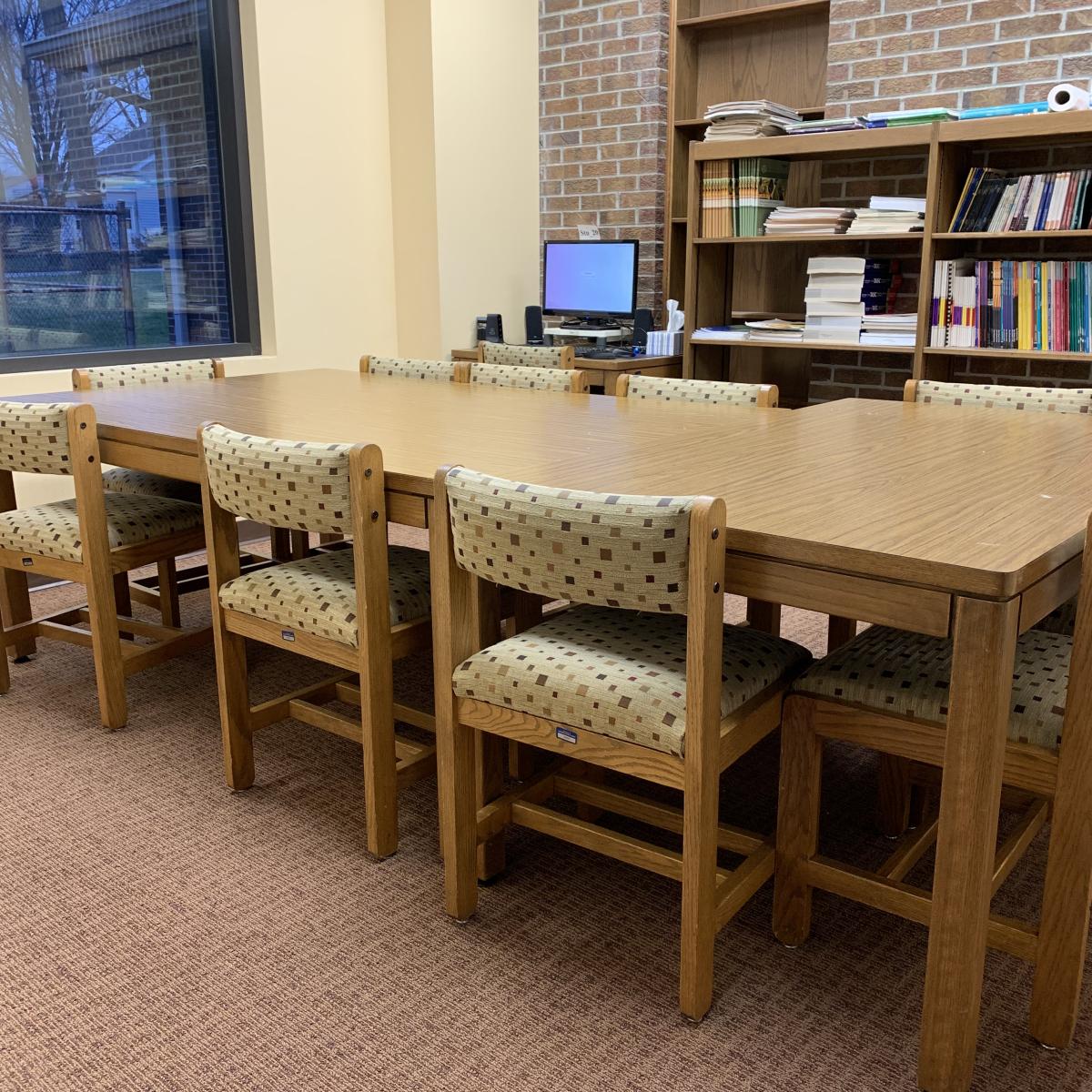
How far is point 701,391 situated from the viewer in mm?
2984

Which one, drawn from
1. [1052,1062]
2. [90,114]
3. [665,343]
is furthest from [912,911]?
[90,114]

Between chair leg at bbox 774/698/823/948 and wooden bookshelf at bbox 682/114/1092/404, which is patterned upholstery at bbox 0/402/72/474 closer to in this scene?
chair leg at bbox 774/698/823/948

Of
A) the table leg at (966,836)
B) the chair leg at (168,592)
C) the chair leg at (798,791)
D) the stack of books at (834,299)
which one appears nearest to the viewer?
the table leg at (966,836)

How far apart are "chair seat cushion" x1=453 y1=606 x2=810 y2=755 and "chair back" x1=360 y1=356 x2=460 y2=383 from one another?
6.18 feet

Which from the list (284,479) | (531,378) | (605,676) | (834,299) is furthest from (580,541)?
(834,299)

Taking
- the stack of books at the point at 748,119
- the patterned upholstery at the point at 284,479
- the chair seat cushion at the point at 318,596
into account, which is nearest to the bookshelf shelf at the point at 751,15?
the stack of books at the point at 748,119

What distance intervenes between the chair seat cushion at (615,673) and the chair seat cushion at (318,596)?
0.38 meters

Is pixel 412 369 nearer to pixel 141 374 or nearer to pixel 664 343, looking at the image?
pixel 141 374

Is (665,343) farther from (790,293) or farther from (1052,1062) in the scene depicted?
(1052,1062)

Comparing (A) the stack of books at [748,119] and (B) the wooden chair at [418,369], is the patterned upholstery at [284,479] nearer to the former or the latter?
(B) the wooden chair at [418,369]

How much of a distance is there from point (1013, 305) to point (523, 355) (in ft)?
5.57

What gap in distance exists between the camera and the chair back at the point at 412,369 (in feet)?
11.8

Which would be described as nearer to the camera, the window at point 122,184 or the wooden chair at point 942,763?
the wooden chair at point 942,763

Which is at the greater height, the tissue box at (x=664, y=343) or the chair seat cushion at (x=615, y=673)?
the tissue box at (x=664, y=343)
